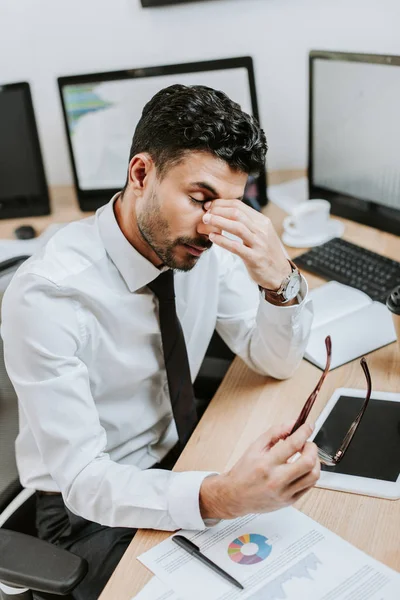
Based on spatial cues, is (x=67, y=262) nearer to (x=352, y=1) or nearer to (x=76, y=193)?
(x=76, y=193)

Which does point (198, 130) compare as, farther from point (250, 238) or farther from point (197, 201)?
point (250, 238)

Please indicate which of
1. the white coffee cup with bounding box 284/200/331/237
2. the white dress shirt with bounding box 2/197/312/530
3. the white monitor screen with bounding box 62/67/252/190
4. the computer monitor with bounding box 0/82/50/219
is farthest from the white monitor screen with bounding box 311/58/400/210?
the computer monitor with bounding box 0/82/50/219

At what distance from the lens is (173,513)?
0.98m

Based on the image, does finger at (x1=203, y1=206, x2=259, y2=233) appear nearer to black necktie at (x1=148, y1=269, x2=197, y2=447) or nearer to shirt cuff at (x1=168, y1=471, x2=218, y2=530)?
black necktie at (x1=148, y1=269, x2=197, y2=447)

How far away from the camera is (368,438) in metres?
1.12

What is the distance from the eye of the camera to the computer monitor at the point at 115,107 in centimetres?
188

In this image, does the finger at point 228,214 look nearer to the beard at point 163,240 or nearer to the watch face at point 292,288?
the beard at point 163,240

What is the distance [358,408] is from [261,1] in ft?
4.27

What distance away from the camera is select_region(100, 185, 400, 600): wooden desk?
3.04 ft

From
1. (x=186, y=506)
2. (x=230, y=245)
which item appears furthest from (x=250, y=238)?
(x=186, y=506)

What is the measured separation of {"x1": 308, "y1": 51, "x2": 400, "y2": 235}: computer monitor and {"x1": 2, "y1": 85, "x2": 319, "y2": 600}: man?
604 mm

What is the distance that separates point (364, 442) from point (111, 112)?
1.29m

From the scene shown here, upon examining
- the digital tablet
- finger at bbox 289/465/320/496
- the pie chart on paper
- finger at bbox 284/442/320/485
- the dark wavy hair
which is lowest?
the pie chart on paper

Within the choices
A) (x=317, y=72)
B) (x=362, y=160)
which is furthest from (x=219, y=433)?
(x=317, y=72)
